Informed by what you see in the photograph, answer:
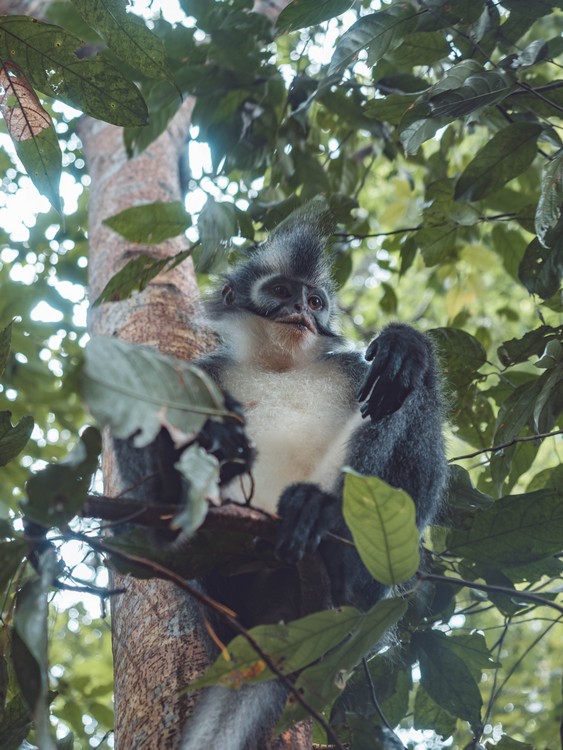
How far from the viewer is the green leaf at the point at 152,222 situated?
122 inches

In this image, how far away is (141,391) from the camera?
126cm

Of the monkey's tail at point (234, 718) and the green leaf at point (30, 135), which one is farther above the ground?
the green leaf at point (30, 135)

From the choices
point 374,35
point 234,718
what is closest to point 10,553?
point 234,718

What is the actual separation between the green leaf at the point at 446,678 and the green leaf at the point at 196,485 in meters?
1.48

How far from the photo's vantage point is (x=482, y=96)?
2328 mm

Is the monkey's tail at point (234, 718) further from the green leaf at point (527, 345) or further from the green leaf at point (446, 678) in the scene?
the green leaf at point (527, 345)

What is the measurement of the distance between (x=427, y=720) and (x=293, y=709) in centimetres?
116

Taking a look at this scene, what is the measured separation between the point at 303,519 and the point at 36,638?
34.6 inches

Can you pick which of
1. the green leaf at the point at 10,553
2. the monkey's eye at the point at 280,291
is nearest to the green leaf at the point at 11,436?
the green leaf at the point at 10,553

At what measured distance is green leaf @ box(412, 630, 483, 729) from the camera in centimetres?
245

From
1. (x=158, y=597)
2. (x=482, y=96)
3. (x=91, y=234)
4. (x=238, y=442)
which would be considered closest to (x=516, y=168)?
(x=482, y=96)

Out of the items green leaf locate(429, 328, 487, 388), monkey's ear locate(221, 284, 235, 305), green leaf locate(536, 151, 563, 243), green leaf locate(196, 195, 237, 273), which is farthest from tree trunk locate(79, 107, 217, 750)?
green leaf locate(536, 151, 563, 243)

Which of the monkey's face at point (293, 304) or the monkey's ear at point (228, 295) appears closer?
the monkey's face at point (293, 304)

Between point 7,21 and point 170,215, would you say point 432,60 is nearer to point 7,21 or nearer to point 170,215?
point 170,215
